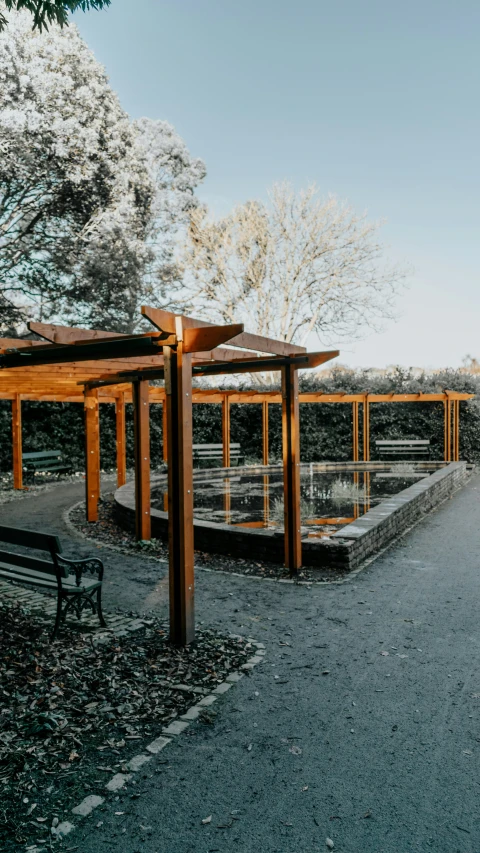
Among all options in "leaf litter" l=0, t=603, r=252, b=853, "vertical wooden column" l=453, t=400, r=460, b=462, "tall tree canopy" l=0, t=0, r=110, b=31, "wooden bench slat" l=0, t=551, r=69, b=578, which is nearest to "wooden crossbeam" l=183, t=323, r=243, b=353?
"wooden bench slat" l=0, t=551, r=69, b=578

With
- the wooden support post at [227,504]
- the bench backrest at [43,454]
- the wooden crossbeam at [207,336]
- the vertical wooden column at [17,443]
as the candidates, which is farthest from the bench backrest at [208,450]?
the wooden crossbeam at [207,336]

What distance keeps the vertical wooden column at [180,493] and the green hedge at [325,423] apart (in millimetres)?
13915

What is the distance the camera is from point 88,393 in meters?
10.1

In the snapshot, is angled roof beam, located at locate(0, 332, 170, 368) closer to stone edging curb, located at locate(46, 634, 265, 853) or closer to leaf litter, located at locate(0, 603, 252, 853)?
leaf litter, located at locate(0, 603, 252, 853)

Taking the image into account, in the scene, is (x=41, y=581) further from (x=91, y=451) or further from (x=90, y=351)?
(x=91, y=451)

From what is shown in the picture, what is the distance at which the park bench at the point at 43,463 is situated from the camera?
637 inches

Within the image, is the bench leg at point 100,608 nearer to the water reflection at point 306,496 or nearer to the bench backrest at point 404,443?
the water reflection at point 306,496

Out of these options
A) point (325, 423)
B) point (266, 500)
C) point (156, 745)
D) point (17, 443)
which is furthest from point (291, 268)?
point (156, 745)

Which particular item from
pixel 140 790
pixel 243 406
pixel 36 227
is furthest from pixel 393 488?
pixel 36 227

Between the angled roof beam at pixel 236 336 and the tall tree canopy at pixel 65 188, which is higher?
the tall tree canopy at pixel 65 188

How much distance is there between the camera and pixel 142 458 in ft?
26.1

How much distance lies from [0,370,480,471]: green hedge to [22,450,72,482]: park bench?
1.77 ft

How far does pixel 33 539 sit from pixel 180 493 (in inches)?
55.9

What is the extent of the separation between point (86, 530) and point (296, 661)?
598cm
